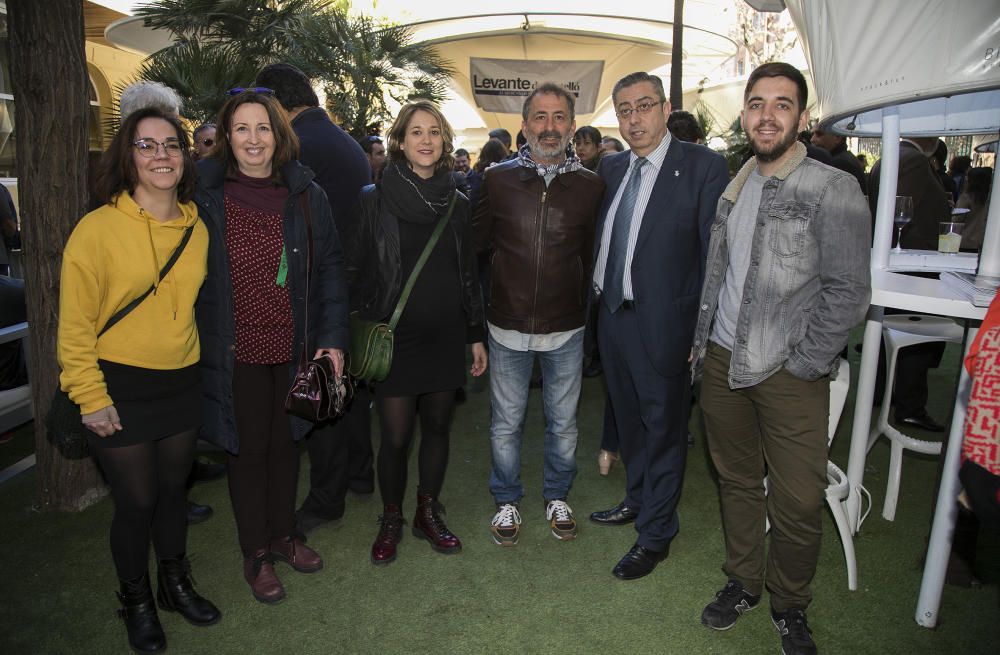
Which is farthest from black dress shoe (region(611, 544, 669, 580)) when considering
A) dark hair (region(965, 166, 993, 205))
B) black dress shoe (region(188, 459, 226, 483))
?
dark hair (region(965, 166, 993, 205))

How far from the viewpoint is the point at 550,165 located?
118 inches

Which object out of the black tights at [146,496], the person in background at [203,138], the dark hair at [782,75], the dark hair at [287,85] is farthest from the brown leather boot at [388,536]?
the person in background at [203,138]

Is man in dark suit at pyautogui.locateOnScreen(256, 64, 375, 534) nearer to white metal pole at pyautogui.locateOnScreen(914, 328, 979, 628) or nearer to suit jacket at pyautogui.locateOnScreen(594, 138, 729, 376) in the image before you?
suit jacket at pyautogui.locateOnScreen(594, 138, 729, 376)

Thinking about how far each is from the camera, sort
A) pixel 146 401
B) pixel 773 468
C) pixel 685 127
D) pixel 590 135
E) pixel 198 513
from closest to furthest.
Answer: pixel 146 401, pixel 773 468, pixel 198 513, pixel 685 127, pixel 590 135

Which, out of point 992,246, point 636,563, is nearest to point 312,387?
point 636,563

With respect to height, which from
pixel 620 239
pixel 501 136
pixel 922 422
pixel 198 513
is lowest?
pixel 198 513

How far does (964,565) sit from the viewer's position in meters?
2.95

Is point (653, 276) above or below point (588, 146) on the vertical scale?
below

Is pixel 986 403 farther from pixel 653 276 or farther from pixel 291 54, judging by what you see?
pixel 291 54

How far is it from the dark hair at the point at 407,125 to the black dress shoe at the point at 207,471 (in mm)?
2322

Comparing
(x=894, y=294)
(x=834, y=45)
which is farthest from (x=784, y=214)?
(x=834, y=45)

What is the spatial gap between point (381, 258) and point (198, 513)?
1.82 metres

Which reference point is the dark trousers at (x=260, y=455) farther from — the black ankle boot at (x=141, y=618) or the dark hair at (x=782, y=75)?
the dark hair at (x=782, y=75)

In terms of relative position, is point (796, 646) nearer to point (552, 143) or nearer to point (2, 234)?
point (552, 143)
